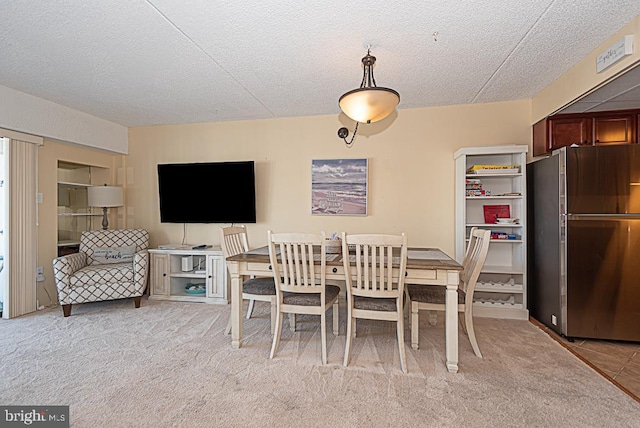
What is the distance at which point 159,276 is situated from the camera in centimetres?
396

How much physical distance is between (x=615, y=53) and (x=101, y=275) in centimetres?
498

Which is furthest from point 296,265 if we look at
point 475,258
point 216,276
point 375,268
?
point 216,276

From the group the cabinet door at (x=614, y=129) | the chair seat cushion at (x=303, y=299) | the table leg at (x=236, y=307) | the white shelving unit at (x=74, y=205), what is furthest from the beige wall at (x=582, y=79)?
the white shelving unit at (x=74, y=205)

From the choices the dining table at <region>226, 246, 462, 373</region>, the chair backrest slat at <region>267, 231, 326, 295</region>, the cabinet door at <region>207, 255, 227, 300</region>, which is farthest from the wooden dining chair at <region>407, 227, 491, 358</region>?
the cabinet door at <region>207, 255, 227, 300</region>

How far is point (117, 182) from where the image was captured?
14.9 ft

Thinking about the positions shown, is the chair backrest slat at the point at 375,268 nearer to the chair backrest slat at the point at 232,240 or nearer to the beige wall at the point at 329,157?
the chair backrest slat at the point at 232,240

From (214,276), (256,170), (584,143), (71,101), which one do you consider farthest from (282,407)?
(71,101)

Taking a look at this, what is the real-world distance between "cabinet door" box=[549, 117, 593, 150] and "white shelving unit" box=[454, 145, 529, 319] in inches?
10.9

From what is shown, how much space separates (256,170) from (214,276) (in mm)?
1469

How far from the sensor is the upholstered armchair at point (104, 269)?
3.27 metres

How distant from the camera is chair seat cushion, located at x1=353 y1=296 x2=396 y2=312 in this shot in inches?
89.4

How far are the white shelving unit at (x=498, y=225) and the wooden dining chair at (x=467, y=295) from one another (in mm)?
776

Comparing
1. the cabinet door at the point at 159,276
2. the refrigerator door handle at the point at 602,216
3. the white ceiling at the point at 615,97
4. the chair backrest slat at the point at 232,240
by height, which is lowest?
the cabinet door at the point at 159,276

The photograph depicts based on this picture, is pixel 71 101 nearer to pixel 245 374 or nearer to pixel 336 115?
pixel 336 115
